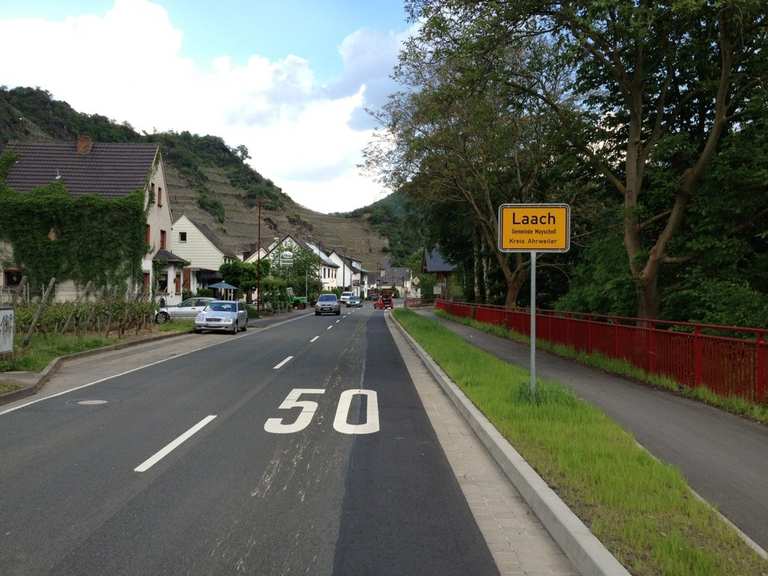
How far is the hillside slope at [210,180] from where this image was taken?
330 feet

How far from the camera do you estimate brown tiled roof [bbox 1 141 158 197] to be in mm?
34906

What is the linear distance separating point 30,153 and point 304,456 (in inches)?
1449

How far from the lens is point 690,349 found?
11.5 metres

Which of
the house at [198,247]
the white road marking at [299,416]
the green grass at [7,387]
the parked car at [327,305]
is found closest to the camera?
the white road marking at [299,416]

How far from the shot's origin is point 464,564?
4.12m

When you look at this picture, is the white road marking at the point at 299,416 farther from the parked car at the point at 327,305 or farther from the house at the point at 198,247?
the house at the point at 198,247

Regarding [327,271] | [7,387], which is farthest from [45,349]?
[327,271]

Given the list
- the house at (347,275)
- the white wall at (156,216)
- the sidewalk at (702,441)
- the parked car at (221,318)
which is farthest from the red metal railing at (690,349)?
the house at (347,275)

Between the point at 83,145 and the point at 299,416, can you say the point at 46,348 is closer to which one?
the point at 299,416

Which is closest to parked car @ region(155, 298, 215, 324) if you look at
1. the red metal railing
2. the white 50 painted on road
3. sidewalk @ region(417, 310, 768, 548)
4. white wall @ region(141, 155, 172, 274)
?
white wall @ region(141, 155, 172, 274)

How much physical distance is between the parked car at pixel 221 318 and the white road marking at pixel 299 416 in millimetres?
17431

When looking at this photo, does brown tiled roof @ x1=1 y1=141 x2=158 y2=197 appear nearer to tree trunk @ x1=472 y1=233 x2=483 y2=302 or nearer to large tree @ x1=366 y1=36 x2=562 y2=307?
large tree @ x1=366 y1=36 x2=562 y2=307

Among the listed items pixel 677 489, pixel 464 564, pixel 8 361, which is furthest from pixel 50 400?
pixel 677 489

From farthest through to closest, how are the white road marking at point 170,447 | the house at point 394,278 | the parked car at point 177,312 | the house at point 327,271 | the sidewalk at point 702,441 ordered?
the house at point 394,278, the house at point 327,271, the parked car at point 177,312, the white road marking at point 170,447, the sidewalk at point 702,441
